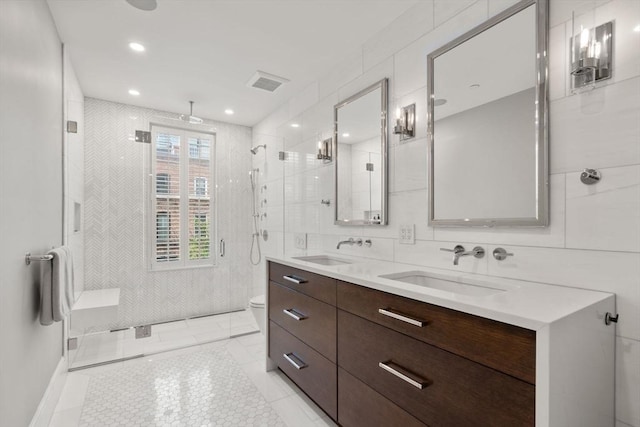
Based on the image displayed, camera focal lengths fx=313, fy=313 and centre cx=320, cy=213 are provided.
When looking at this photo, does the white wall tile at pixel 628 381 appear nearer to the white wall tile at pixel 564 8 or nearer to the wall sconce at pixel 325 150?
the white wall tile at pixel 564 8

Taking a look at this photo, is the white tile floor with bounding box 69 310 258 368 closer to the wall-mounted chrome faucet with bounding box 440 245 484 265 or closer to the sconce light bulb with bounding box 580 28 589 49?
the wall-mounted chrome faucet with bounding box 440 245 484 265

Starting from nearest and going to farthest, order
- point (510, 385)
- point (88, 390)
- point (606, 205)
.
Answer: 1. point (510, 385)
2. point (606, 205)
3. point (88, 390)

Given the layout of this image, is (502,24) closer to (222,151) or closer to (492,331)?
(492,331)

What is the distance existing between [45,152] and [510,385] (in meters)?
2.61

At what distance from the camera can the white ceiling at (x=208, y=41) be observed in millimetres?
2008

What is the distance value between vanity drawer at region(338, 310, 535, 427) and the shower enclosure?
217cm

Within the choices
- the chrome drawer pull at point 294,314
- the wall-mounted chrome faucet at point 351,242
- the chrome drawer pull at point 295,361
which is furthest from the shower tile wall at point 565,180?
the chrome drawer pull at point 295,361

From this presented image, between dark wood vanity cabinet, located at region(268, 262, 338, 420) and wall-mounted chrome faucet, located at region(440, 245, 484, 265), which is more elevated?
wall-mounted chrome faucet, located at region(440, 245, 484, 265)

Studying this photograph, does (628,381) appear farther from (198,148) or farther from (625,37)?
(198,148)

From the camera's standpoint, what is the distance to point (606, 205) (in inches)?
46.1

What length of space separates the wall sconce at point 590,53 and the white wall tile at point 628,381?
35.1 inches

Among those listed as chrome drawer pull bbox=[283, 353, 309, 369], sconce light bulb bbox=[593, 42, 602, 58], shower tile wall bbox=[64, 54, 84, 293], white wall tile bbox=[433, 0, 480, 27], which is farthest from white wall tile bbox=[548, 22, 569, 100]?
shower tile wall bbox=[64, 54, 84, 293]

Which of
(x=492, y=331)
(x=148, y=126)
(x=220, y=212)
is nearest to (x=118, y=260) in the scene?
(x=220, y=212)

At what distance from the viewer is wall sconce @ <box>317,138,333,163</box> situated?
9.12ft
